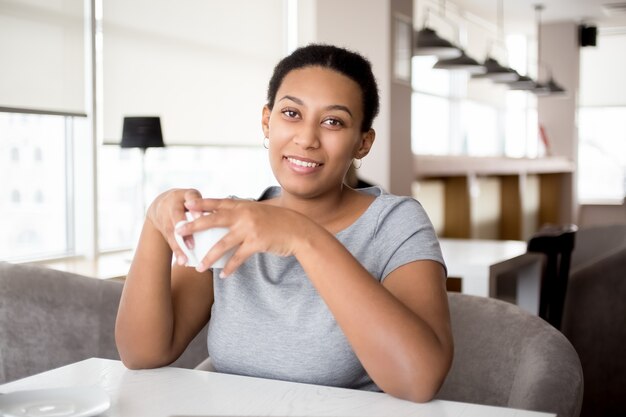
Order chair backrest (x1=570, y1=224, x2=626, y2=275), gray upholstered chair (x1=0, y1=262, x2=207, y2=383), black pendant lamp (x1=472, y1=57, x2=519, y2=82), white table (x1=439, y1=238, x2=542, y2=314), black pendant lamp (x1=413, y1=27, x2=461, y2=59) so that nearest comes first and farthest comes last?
gray upholstered chair (x1=0, y1=262, x2=207, y2=383), white table (x1=439, y1=238, x2=542, y2=314), chair backrest (x1=570, y1=224, x2=626, y2=275), black pendant lamp (x1=413, y1=27, x2=461, y2=59), black pendant lamp (x1=472, y1=57, x2=519, y2=82)

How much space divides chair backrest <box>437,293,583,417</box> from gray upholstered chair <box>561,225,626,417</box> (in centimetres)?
114

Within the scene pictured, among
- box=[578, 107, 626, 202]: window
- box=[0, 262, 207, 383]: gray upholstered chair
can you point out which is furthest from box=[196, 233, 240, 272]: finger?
box=[578, 107, 626, 202]: window

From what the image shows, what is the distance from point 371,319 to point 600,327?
1.78 m

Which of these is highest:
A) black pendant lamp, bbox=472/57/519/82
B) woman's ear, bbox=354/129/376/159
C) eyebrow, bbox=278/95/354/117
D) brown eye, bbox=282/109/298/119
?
black pendant lamp, bbox=472/57/519/82

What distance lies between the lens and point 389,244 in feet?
4.51

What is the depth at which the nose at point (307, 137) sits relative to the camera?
4.41ft

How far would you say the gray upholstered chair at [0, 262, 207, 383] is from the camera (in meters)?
1.87

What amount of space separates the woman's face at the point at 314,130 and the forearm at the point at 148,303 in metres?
0.25

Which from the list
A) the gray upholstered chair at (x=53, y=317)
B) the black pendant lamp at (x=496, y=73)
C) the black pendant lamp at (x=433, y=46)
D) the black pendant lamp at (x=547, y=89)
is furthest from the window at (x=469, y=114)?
the gray upholstered chair at (x=53, y=317)

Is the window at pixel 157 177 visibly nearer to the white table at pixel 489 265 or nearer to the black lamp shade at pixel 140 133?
the black lamp shade at pixel 140 133

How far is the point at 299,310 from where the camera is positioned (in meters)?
1.33

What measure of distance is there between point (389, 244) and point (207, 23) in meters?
3.22

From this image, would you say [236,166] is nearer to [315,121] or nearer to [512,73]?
[512,73]

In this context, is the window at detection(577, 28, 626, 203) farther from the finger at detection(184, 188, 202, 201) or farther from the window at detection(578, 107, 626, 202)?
the finger at detection(184, 188, 202, 201)
